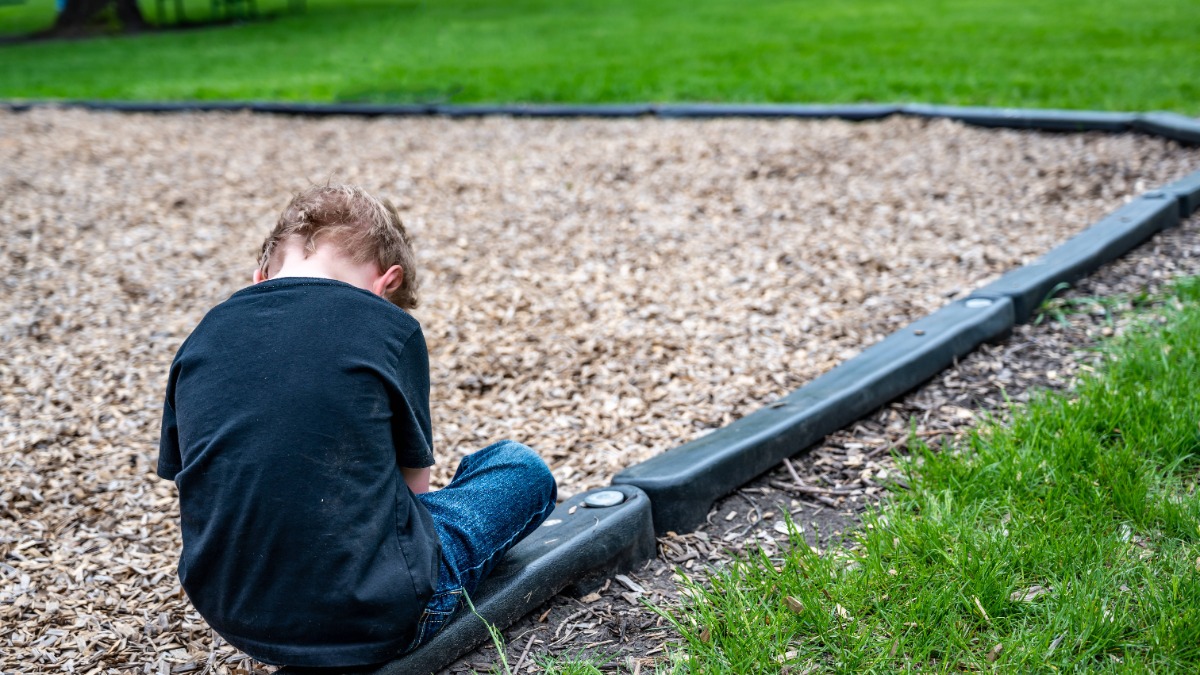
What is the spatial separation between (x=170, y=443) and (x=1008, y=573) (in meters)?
1.73

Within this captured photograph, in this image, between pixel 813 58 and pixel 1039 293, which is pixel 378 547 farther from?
pixel 813 58

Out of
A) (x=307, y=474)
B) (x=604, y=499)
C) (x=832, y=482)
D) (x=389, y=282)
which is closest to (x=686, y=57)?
(x=832, y=482)

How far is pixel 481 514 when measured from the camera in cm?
214

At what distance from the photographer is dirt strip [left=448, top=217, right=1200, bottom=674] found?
2.22 metres

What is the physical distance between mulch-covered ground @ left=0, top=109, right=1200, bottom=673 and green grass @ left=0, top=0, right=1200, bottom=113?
140cm

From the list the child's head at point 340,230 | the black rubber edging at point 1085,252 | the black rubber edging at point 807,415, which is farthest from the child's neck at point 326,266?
the black rubber edging at point 1085,252

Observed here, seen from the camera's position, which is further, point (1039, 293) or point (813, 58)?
point (813, 58)

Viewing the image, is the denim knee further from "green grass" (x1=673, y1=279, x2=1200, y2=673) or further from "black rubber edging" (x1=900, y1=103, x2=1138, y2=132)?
"black rubber edging" (x1=900, y1=103, x2=1138, y2=132)

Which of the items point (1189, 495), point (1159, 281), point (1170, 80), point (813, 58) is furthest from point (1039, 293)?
point (813, 58)

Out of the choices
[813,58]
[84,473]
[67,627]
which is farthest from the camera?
[813,58]

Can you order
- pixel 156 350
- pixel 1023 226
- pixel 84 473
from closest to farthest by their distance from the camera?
pixel 84 473 < pixel 156 350 < pixel 1023 226

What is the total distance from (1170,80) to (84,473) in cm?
768

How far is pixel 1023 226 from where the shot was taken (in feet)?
15.7

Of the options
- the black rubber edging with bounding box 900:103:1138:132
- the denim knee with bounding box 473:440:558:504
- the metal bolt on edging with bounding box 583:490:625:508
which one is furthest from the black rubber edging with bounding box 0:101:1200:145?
the denim knee with bounding box 473:440:558:504
